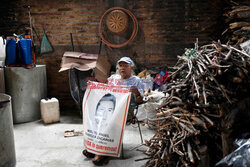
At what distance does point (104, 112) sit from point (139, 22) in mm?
3225

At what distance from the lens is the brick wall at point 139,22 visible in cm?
525

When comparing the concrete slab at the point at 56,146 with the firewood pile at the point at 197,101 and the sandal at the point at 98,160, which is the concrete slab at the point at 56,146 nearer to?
the sandal at the point at 98,160

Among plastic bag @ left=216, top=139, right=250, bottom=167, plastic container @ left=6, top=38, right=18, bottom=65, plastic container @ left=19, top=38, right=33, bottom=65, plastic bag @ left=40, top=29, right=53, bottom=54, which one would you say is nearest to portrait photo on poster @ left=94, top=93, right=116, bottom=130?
plastic bag @ left=216, top=139, right=250, bottom=167

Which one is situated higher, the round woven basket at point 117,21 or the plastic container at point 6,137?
the round woven basket at point 117,21

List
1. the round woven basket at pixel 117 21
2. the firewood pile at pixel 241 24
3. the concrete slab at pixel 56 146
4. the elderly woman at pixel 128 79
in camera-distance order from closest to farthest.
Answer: the concrete slab at pixel 56 146, the elderly woman at pixel 128 79, the firewood pile at pixel 241 24, the round woven basket at pixel 117 21

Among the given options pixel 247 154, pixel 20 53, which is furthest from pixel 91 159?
pixel 20 53

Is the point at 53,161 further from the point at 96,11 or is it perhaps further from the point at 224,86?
the point at 96,11

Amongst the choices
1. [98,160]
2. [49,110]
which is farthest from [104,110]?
[49,110]

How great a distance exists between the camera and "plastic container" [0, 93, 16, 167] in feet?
7.79

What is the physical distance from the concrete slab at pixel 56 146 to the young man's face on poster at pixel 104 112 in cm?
61

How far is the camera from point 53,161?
2.97 meters

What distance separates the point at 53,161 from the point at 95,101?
1014 mm

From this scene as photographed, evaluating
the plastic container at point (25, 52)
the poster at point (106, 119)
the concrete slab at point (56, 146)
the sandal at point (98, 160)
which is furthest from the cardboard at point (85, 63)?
the sandal at point (98, 160)

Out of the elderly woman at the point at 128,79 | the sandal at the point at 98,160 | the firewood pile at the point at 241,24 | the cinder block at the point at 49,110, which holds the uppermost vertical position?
the firewood pile at the point at 241,24
